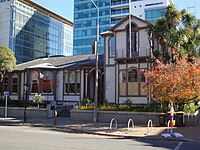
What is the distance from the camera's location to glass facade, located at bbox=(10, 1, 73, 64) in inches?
2911

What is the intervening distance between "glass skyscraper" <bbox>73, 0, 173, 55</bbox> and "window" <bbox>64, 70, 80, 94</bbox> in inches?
1722

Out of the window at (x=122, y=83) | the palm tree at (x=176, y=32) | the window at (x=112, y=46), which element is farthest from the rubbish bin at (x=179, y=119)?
A: the window at (x=112, y=46)

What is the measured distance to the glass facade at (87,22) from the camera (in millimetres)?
84062

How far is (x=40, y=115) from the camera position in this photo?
2552 cm

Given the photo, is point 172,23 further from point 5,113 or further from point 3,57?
point 3,57

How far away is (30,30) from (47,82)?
50608 mm

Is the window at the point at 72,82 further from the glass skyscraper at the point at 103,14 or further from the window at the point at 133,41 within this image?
the glass skyscraper at the point at 103,14

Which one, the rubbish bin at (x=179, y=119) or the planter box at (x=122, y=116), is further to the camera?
the planter box at (x=122, y=116)

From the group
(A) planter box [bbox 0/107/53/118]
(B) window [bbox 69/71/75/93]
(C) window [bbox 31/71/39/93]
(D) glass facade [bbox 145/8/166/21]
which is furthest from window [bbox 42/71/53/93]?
(D) glass facade [bbox 145/8/166/21]

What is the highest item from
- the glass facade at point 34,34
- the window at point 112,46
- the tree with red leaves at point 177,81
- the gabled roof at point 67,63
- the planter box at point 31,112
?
the glass facade at point 34,34

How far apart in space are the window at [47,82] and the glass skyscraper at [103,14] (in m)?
43.7

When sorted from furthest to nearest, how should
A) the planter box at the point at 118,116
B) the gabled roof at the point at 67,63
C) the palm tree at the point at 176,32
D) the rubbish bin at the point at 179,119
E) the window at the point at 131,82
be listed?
the gabled roof at the point at 67,63
the window at the point at 131,82
the palm tree at the point at 176,32
the planter box at the point at 118,116
the rubbish bin at the point at 179,119

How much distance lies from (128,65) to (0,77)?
16604 millimetres

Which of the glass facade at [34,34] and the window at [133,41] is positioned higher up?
the glass facade at [34,34]
